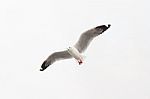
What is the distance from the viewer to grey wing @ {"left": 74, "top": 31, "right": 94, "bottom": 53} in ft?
119

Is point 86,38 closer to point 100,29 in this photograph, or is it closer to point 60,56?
point 100,29

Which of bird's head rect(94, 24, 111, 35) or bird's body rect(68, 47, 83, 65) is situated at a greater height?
bird's head rect(94, 24, 111, 35)

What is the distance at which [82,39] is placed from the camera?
119ft

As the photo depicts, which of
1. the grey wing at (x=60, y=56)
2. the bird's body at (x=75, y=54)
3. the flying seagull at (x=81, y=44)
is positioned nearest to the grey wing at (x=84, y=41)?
the flying seagull at (x=81, y=44)

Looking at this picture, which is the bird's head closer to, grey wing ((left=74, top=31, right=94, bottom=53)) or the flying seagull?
the flying seagull

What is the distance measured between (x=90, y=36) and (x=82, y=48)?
52 cm

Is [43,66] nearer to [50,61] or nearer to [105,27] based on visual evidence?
[50,61]

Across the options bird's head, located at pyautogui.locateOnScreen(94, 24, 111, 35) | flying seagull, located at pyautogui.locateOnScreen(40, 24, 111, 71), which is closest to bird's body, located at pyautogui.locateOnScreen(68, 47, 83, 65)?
flying seagull, located at pyautogui.locateOnScreen(40, 24, 111, 71)

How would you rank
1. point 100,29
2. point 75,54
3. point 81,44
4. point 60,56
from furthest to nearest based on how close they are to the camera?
point 60,56, point 81,44, point 75,54, point 100,29

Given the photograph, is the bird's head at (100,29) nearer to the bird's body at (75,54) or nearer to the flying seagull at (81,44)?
the flying seagull at (81,44)

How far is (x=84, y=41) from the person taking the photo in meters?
36.4

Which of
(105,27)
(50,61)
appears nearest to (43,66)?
(50,61)

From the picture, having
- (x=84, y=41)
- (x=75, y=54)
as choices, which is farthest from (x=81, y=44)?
(x=75, y=54)


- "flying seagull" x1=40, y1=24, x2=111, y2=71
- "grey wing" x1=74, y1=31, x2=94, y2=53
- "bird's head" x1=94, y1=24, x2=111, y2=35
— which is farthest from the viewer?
"grey wing" x1=74, y1=31, x2=94, y2=53
